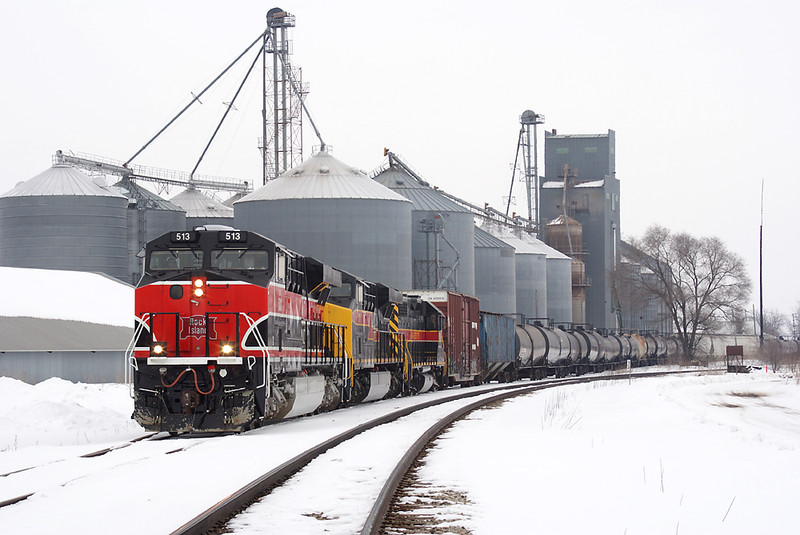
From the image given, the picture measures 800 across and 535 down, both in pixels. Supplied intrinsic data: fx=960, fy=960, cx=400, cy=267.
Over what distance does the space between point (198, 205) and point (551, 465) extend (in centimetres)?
7021

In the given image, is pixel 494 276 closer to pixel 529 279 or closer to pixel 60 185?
pixel 529 279

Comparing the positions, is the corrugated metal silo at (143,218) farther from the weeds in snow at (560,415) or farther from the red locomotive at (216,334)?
the red locomotive at (216,334)

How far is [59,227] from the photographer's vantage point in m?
60.8

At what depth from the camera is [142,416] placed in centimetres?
1789

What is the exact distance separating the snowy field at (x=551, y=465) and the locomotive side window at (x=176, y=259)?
345 cm

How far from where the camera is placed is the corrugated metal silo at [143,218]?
66438 millimetres

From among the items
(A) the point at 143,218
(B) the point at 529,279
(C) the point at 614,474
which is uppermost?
(A) the point at 143,218

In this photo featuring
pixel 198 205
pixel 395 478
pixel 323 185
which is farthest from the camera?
pixel 198 205

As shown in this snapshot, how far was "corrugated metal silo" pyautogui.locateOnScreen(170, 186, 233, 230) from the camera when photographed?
77256 millimetres

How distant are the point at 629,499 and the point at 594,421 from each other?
1310 centimetres

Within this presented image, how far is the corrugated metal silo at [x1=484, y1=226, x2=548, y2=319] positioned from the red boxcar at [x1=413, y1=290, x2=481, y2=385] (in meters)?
44.1

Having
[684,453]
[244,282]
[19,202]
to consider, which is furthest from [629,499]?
[19,202]

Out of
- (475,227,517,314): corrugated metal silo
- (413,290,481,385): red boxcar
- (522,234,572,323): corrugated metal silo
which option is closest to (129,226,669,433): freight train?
(413,290,481,385): red boxcar

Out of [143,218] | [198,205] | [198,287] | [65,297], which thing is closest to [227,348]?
[198,287]
